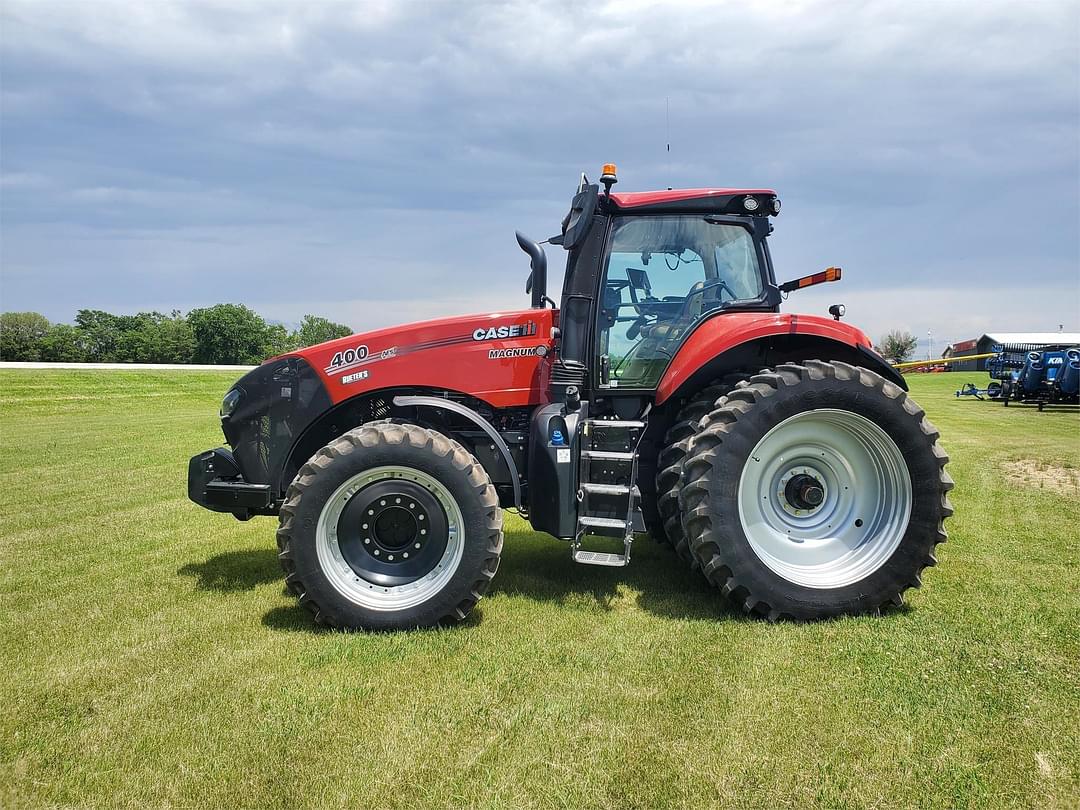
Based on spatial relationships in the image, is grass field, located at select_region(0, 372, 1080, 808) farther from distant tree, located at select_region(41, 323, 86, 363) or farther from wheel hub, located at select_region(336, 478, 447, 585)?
distant tree, located at select_region(41, 323, 86, 363)

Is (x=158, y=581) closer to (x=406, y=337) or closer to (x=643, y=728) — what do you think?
(x=406, y=337)

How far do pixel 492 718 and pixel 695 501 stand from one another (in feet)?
5.39

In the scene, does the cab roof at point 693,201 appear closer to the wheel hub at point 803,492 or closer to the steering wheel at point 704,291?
the steering wheel at point 704,291

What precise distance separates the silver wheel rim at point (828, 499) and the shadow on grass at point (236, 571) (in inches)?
134

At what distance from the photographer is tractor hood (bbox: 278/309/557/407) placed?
4410mm

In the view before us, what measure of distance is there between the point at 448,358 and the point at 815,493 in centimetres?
247

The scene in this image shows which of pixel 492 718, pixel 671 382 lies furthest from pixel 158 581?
pixel 671 382

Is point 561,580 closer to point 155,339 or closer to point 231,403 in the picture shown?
point 231,403

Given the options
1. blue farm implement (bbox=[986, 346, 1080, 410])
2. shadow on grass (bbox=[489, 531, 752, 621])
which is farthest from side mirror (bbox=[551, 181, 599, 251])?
blue farm implement (bbox=[986, 346, 1080, 410])

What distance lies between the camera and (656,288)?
4.52 m

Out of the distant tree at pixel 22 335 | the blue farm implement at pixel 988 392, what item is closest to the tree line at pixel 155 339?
the distant tree at pixel 22 335

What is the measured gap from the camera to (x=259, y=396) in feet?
14.6

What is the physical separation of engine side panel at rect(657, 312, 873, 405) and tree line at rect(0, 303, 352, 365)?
59.9m

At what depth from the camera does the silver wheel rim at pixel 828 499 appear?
4020mm
